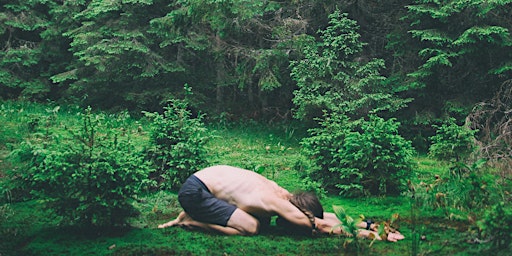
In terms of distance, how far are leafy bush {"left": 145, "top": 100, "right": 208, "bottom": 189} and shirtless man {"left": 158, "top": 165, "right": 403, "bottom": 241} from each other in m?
1.58

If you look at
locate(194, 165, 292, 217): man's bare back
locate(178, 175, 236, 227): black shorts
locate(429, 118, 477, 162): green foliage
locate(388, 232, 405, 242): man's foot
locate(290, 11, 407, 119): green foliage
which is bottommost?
locate(388, 232, 405, 242): man's foot

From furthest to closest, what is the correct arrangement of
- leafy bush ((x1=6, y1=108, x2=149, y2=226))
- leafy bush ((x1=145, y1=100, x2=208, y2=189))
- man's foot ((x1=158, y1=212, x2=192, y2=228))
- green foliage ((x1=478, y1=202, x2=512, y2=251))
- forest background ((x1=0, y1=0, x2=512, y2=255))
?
leafy bush ((x1=145, y1=100, x2=208, y2=189)) < forest background ((x1=0, y1=0, x2=512, y2=255)) < man's foot ((x1=158, y1=212, x2=192, y2=228)) < leafy bush ((x1=6, y1=108, x2=149, y2=226)) < green foliage ((x1=478, y1=202, x2=512, y2=251))

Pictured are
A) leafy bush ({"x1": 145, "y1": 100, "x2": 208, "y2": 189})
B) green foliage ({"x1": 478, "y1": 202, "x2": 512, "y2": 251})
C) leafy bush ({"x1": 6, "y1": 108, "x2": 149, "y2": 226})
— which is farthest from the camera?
leafy bush ({"x1": 145, "y1": 100, "x2": 208, "y2": 189})

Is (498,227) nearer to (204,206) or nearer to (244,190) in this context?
(244,190)

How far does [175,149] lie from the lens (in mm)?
6980

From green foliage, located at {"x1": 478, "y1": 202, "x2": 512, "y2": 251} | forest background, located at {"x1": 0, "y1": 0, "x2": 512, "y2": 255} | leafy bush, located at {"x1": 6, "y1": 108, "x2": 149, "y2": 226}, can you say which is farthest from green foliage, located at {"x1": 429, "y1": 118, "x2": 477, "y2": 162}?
leafy bush, located at {"x1": 6, "y1": 108, "x2": 149, "y2": 226}

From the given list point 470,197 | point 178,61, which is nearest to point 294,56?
point 178,61

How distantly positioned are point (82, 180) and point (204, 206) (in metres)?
1.16

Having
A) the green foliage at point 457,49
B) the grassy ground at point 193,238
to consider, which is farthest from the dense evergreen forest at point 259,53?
the grassy ground at point 193,238

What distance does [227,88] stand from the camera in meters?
16.8

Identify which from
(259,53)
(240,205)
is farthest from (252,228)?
(259,53)

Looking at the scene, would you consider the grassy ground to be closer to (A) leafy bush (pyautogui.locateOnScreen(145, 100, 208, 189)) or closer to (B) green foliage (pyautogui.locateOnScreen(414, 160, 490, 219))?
(B) green foliage (pyautogui.locateOnScreen(414, 160, 490, 219))

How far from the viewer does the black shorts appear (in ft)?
17.0

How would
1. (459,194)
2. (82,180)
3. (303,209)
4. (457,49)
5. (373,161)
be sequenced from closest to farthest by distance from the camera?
(82,180) → (303,209) → (459,194) → (373,161) → (457,49)
